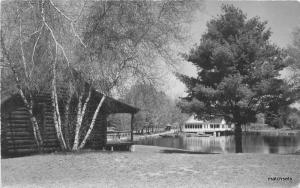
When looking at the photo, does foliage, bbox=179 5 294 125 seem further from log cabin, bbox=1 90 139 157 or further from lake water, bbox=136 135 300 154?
lake water, bbox=136 135 300 154

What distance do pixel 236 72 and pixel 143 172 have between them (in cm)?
1546

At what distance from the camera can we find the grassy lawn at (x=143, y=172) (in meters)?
9.76

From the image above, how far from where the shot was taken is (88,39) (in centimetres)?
1501

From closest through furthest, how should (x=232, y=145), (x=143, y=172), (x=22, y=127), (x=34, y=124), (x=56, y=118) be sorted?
(x=143, y=172) → (x=56, y=118) → (x=34, y=124) → (x=22, y=127) → (x=232, y=145)

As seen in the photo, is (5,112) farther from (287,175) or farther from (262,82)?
(262,82)

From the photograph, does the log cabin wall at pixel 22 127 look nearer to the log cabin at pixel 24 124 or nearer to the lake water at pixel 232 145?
the log cabin at pixel 24 124

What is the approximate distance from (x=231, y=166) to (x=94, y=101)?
10.7 m

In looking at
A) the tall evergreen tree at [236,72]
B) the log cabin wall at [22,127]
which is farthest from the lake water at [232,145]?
the log cabin wall at [22,127]

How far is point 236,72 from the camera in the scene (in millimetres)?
25000

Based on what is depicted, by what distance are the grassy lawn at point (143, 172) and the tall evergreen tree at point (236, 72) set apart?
1078 centimetres

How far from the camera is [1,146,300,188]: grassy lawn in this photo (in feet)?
32.0

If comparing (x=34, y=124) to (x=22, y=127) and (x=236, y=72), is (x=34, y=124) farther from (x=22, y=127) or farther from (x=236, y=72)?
(x=236, y=72)

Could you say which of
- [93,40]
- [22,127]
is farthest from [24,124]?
[93,40]

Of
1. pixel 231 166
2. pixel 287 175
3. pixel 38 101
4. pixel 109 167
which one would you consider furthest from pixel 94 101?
pixel 287 175
